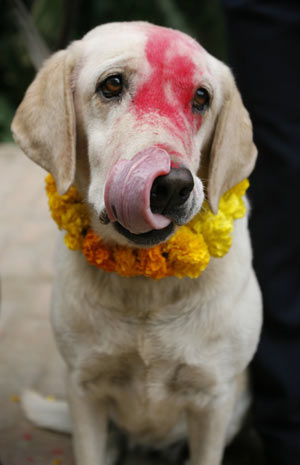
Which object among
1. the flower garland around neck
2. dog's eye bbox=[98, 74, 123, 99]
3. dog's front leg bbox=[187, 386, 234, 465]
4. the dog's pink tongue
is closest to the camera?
the dog's pink tongue

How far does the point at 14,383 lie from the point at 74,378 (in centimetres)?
89

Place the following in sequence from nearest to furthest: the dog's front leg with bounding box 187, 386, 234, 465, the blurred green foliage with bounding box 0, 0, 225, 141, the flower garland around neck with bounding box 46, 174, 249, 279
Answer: the flower garland around neck with bounding box 46, 174, 249, 279 → the dog's front leg with bounding box 187, 386, 234, 465 → the blurred green foliage with bounding box 0, 0, 225, 141

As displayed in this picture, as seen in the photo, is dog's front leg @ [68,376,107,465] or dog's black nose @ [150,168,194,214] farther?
dog's front leg @ [68,376,107,465]

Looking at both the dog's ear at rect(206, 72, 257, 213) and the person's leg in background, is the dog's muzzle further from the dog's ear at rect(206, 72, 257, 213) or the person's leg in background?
the person's leg in background

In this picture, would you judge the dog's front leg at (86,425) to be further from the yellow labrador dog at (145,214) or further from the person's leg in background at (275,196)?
the person's leg in background at (275,196)

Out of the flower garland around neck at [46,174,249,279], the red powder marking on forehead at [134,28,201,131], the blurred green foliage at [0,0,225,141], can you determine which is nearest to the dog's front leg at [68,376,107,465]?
the flower garland around neck at [46,174,249,279]

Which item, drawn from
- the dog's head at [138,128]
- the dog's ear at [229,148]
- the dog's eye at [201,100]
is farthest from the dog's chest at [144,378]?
the dog's eye at [201,100]

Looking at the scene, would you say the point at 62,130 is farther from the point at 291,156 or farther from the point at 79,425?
the point at 79,425

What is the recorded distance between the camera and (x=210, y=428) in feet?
6.79

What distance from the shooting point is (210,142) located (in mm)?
1891

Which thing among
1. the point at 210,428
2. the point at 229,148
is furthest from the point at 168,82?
the point at 210,428

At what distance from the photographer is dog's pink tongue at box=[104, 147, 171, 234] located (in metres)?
1.43

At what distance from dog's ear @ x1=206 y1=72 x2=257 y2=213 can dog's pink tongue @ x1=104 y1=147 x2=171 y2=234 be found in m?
0.35

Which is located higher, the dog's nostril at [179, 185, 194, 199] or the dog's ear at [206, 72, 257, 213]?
the dog's nostril at [179, 185, 194, 199]
